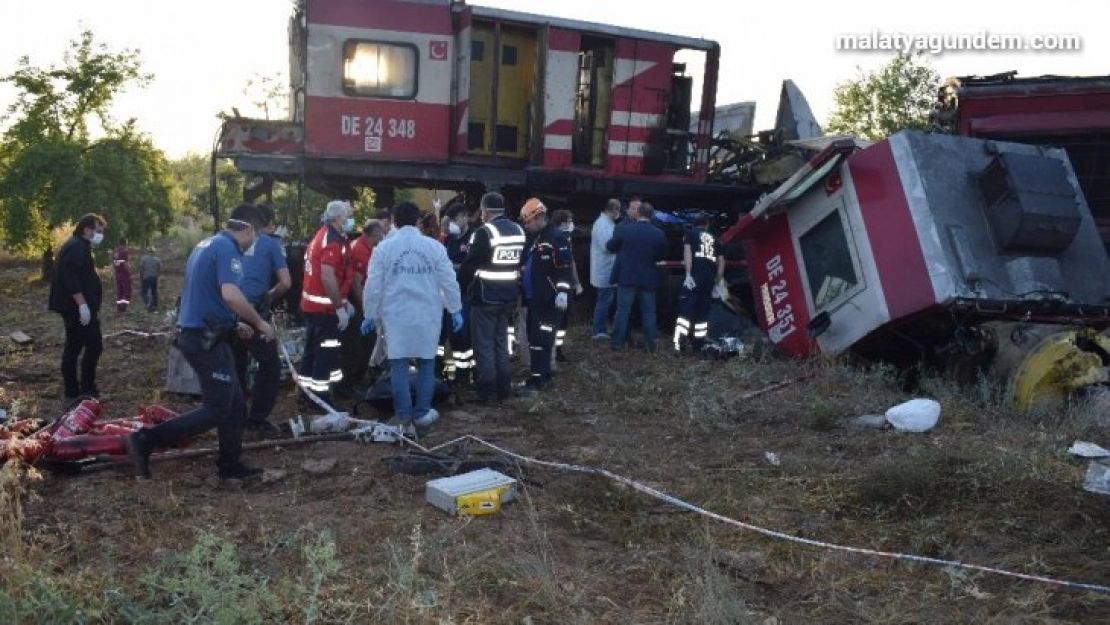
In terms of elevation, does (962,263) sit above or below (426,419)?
above

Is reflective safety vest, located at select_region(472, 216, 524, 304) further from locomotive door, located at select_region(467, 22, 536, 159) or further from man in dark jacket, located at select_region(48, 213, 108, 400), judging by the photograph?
locomotive door, located at select_region(467, 22, 536, 159)

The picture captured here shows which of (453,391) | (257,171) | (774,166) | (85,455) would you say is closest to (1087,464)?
(453,391)

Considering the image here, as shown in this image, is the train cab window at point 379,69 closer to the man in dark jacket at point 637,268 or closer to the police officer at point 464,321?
the police officer at point 464,321

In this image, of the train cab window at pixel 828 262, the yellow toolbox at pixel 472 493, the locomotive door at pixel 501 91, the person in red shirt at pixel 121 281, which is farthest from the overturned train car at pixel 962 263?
the person in red shirt at pixel 121 281

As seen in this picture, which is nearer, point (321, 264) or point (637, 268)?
point (321, 264)

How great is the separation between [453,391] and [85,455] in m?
2.93

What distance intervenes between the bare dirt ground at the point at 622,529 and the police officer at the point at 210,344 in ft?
0.84

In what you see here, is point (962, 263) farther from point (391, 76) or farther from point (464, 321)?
point (391, 76)

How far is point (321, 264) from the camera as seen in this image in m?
6.96

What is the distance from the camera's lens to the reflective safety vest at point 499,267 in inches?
293

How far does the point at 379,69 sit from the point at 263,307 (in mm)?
5882

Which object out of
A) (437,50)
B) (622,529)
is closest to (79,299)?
(622,529)

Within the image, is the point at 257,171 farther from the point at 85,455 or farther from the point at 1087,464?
the point at 1087,464

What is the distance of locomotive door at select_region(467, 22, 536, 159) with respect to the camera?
12.5m
